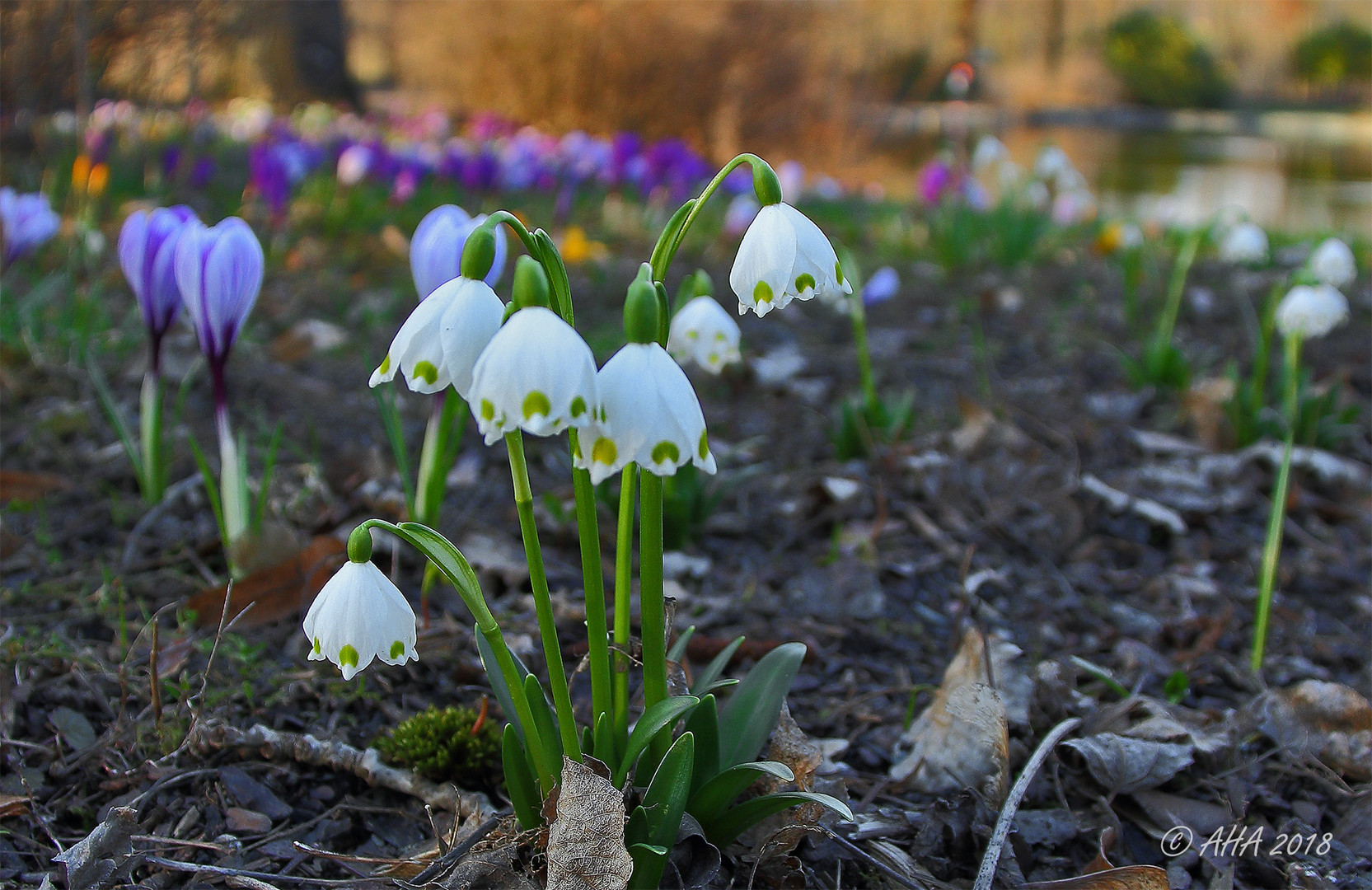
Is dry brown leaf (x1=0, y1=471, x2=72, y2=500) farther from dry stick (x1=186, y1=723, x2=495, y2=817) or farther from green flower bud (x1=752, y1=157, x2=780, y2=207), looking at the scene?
green flower bud (x1=752, y1=157, x2=780, y2=207)

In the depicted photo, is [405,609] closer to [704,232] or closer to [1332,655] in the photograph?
[1332,655]

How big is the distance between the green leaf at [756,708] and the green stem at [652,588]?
14 centimetres

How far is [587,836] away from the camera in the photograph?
1.03 meters

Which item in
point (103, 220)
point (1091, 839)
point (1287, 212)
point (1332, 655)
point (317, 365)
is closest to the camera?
point (1091, 839)

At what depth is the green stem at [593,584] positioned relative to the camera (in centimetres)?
99

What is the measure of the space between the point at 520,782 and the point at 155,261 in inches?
46.3

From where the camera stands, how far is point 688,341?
6.11 feet

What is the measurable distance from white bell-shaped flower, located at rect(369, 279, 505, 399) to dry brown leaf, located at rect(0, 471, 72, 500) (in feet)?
5.04

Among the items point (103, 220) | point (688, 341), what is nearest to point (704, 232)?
point (103, 220)

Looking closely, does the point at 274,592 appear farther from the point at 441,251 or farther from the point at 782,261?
the point at 782,261

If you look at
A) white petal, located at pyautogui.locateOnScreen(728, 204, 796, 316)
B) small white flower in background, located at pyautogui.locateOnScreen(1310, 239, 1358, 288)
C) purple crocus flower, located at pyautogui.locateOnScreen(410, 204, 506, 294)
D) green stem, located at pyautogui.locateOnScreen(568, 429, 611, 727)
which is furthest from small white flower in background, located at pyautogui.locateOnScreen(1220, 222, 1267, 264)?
green stem, located at pyautogui.locateOnScreen(568, 429, 611, 727)

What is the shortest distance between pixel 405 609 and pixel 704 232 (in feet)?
15.4

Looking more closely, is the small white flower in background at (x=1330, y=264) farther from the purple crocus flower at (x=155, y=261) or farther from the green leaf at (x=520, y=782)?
the purple crocus flower at (x=155, y=261)

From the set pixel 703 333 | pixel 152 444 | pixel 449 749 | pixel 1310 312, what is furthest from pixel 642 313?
pixel 1310 312
